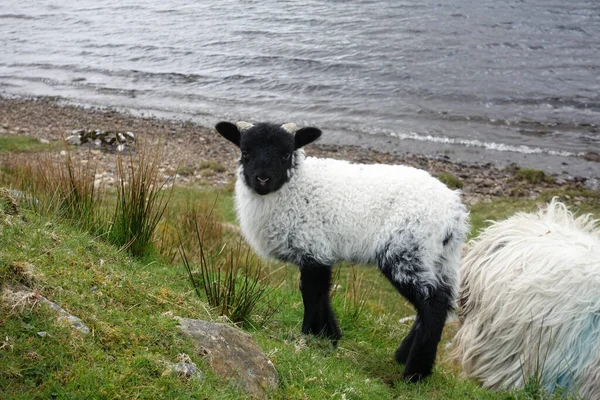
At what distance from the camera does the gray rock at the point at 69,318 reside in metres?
3.35

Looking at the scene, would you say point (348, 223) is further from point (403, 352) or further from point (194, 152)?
point (194, 152)

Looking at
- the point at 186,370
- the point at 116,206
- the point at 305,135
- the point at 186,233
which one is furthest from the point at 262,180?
the point at 186,233

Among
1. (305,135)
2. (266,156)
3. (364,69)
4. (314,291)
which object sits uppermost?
(305,135)

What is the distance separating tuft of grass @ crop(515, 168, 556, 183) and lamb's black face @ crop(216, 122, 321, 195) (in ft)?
32.5

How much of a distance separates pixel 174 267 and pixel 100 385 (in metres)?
2.81

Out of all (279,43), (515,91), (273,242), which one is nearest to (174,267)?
(273,242)

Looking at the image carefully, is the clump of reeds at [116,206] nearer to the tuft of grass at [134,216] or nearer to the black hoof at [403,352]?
the tuft of grass at [134,216]

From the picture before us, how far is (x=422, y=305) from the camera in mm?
5023

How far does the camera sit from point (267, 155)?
17.9 feet

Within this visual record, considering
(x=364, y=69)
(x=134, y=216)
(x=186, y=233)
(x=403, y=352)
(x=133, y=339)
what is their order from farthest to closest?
(x=364, y=69), (x=186, y=233), (x=134, y=216), (x=403, y=352), (x=133, y=339)

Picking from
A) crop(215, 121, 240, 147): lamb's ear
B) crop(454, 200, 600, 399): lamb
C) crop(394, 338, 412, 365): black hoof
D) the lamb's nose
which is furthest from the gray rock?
crop(454, 200, 600, 399): lamb

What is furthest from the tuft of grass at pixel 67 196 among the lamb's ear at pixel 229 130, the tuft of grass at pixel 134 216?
the lamb's ear at pixel 229 130

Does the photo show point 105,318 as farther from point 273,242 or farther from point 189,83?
point 189,83

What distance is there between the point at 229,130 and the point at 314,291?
1.79 m
